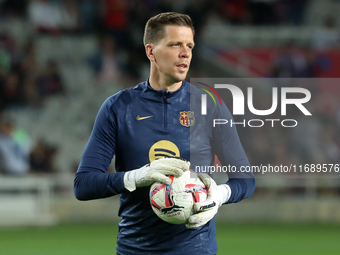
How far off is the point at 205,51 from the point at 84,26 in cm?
309

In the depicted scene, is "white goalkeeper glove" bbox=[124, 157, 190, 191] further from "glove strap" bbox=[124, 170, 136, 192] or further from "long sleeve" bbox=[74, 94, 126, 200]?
"long sleeve" bbox=[74, 94, 126, 200]

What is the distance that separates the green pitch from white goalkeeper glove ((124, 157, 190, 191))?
515 cm

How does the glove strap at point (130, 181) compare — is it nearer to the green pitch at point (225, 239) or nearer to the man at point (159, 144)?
the man at point (159, 144)

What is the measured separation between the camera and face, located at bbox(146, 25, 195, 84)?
11.6ft

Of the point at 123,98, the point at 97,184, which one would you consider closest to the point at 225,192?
the point at 97,184

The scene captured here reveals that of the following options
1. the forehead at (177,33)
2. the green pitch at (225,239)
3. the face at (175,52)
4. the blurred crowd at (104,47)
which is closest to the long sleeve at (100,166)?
the face at (175,52)

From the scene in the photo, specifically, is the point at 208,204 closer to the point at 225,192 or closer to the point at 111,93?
the point at 225,192

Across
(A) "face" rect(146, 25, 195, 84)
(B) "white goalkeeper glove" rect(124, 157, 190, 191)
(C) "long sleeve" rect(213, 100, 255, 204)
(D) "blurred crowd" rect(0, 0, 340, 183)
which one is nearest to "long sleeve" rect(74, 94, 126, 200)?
(B) "white goalkeeper glove" rect(124, 157, 190, 191)

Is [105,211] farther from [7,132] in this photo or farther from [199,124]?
[199,124]

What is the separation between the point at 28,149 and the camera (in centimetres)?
1230

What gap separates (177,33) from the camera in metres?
3.53

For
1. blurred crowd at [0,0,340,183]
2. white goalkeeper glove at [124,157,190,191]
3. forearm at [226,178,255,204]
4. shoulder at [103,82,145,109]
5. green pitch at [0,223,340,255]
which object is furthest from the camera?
blurred crowd at [0,0,340,183]

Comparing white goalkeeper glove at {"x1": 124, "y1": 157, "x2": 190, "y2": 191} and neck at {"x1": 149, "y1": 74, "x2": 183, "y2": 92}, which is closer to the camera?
white goalkeeper glove at {"x1": 124, "y1": 157, "x2": 190, "y2": 191}

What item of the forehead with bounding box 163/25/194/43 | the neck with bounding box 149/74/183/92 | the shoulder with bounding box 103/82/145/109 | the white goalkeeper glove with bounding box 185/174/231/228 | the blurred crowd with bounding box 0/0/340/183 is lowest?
the white goalkeeper glove with bounding box 185/174/231/228
